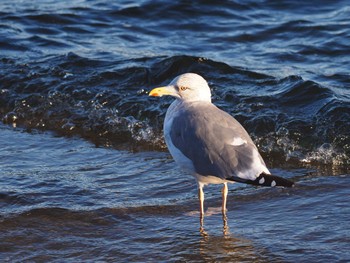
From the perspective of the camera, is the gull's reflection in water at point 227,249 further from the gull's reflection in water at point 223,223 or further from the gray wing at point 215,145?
the gray wing at point 215,145

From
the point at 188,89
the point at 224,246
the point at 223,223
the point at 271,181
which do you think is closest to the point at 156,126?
the point at 188,89

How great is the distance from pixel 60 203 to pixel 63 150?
157cm

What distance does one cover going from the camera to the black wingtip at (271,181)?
16.8ft

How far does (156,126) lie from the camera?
8.25m

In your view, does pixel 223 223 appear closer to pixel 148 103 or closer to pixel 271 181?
pixel 271 181

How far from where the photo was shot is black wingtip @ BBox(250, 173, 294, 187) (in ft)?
16.8

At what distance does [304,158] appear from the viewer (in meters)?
7.23

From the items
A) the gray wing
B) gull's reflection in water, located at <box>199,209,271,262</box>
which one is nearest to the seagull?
the gray wing

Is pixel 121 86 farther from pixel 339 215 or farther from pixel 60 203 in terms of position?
pixel 339 215

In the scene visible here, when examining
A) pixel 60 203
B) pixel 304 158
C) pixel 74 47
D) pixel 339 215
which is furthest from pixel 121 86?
pixel 339 215

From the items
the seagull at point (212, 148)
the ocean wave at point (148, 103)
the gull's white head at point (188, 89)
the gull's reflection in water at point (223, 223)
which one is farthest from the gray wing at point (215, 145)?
the ocean wave at point (148, 103)

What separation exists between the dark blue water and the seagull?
40cm

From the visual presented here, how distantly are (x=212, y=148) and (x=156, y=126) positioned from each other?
2.79 m

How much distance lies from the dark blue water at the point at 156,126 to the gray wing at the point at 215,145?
45 cm
